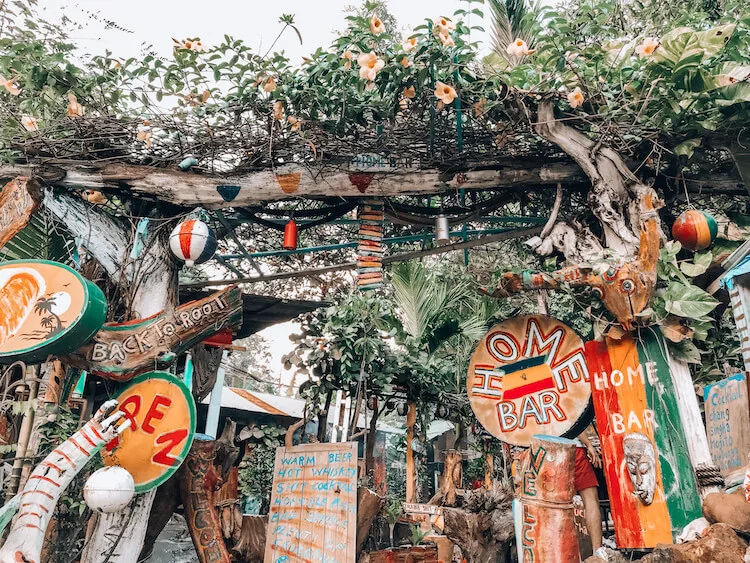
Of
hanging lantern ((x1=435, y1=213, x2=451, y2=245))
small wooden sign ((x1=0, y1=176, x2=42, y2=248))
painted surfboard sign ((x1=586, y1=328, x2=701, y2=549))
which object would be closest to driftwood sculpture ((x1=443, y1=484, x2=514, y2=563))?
painted surfboard sign ((x1=586, y1=328, x2=701, y2=549))

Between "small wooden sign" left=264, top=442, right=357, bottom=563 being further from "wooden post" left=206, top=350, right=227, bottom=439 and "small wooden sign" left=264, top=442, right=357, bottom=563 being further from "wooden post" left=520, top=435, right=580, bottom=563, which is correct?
"wooden post" left=206, top=350, right=227, bottom=439

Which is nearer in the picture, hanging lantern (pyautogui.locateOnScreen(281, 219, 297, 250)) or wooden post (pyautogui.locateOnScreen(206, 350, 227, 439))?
hanging lantern (pyautogui.locateOnScreen(281, 219, 297, 250))

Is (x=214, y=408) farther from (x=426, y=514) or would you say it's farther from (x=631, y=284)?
(x=631, y=284)

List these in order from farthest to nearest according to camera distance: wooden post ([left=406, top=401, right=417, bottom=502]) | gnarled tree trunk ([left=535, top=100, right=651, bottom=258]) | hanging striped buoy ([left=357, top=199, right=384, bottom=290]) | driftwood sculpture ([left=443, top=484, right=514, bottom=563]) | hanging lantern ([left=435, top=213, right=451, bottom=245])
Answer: wooden post ([left=406, top=401, right=417, bottom=502]), hanging lantern ([left=435, top=213, right=451, bottom=245]), hanging striped buoy ([left=357, top=199, right=384, bottom=290]), driftwood sculpture ([left=443, top=484, right=514, bottom=563]), gnarled tree trunk ([left=535, top=100, right=651, bottom=258])

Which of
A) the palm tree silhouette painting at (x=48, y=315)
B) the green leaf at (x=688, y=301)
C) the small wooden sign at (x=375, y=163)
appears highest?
the small wooden sign at (x=375, y=163)

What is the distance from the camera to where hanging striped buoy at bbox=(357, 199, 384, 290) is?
5887mm

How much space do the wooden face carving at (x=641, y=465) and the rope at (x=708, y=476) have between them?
0.33m

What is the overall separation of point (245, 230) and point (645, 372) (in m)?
4.95

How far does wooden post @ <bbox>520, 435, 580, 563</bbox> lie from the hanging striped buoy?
2354mm

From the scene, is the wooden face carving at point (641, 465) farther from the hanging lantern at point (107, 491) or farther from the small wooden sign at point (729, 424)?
the hanging lantern at point (107, 491)

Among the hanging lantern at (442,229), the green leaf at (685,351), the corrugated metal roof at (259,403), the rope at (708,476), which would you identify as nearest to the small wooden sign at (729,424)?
the rope at (708,476)

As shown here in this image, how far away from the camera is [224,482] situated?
19.7 feet

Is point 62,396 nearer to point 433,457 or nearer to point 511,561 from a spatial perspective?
point 511,561

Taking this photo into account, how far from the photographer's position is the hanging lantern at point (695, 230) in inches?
205
